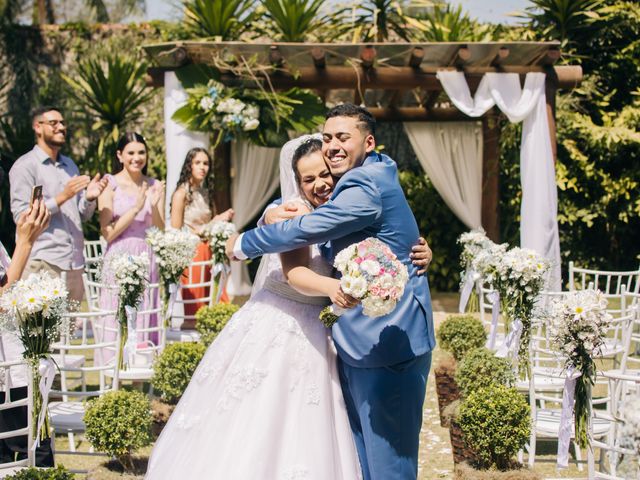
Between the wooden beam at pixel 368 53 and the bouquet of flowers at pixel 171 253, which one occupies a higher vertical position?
the wooden beam at pixel 368 53

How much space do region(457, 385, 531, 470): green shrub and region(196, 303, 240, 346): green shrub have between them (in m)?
2.13

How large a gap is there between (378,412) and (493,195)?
25.5ft

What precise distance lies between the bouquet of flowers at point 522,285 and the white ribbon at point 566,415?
0.74 meters

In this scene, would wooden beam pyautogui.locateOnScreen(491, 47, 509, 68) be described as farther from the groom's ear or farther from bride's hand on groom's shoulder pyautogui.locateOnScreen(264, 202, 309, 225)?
bride's hand on groom's shoulder pyautogui.locateOnScreen(264, 202, 309, 225)

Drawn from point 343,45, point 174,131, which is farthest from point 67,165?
point 343,45

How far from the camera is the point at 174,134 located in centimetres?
917

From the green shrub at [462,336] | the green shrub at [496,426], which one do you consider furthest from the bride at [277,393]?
the green shrub at [462,336]

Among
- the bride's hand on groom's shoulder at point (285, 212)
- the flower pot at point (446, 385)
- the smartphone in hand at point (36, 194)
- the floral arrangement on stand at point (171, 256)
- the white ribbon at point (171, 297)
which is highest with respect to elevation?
the smartphone in hand at point (36, 194)

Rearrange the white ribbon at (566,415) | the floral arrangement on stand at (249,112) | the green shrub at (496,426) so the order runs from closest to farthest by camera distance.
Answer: the white ribbon at (566,415) < the green shrub at (496,426) < the floral arrangement on stand at (249,112)

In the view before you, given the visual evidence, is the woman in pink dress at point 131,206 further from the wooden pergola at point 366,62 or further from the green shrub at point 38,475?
the green shrub at point 38,475

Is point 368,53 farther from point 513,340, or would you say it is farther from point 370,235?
point 370,235

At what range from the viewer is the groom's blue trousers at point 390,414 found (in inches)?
125

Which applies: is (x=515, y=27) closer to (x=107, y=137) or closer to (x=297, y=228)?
(x=107, y=137)

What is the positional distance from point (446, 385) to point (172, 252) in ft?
6.62
